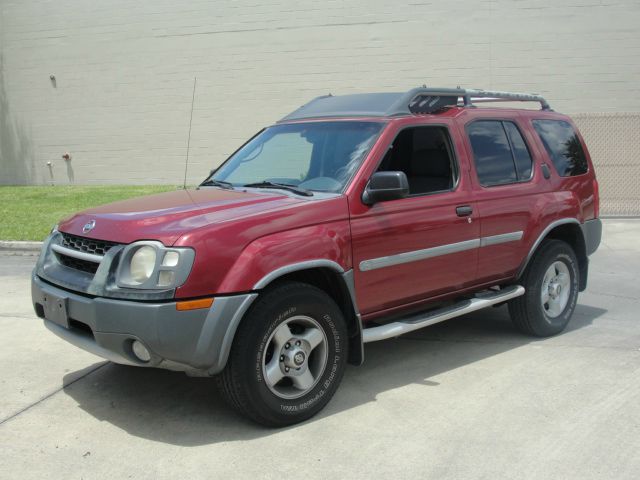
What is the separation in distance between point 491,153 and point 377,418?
242 cm

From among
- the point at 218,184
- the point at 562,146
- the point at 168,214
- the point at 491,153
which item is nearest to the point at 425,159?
the point at 491,153

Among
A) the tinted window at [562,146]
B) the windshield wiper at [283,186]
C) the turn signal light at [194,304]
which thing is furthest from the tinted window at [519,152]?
the turn signal light at [194,304]

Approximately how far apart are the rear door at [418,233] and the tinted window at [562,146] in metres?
1.26

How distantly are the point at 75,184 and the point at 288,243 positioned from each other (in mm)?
17315

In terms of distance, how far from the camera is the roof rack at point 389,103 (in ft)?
16.8

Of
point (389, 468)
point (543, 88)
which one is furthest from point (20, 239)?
point (543, 88)

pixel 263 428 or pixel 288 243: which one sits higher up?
pixel 288 243

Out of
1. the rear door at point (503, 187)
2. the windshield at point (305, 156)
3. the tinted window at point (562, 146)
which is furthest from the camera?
the tinted window at point (562, 146)

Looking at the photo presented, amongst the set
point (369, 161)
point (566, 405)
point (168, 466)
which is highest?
point (369, 161)

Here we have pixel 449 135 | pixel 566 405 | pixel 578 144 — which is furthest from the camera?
pixel 578 144

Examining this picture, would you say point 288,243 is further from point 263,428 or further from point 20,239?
point 20,239

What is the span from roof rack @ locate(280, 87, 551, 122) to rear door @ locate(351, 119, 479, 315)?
0.20 metres

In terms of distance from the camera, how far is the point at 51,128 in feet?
65.3

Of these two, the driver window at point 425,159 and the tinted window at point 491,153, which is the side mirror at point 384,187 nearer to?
the driver window at point 425,159
